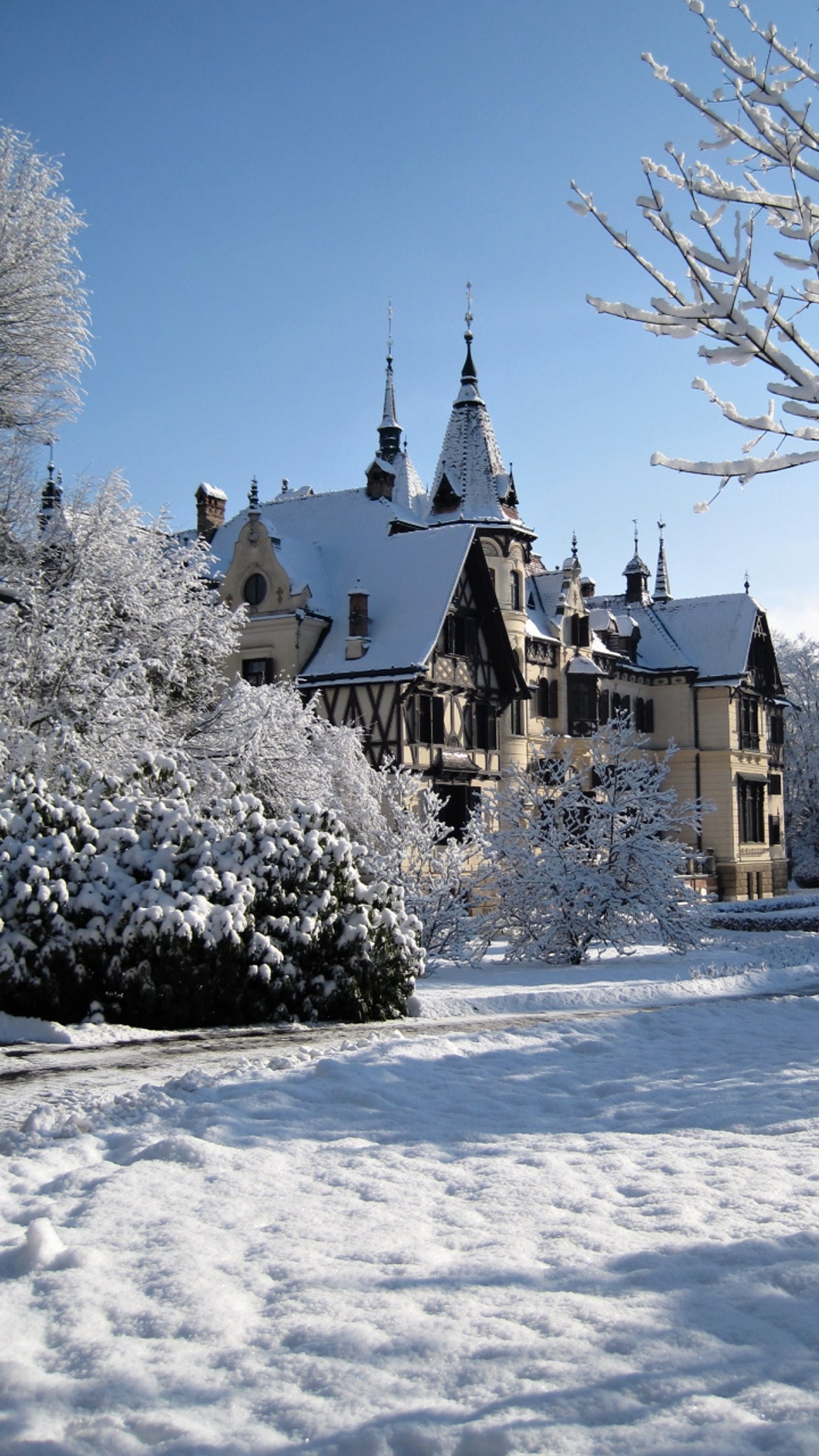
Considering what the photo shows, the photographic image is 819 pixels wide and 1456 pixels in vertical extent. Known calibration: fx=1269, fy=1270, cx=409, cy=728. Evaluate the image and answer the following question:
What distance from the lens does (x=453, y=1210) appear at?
18.6ft

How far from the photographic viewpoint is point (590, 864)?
2006cm

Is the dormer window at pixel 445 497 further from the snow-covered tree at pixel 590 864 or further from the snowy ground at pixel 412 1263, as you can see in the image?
the snowy ground at pixel 412 1263

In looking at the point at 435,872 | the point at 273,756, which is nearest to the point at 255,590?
the point at 273,756

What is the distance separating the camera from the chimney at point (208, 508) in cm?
4209

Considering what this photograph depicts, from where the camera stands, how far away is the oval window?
36.3 metres

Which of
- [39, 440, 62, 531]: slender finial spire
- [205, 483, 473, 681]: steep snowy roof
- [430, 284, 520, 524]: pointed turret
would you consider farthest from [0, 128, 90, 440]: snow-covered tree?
[430, 284, 520, 524]: pointed turret

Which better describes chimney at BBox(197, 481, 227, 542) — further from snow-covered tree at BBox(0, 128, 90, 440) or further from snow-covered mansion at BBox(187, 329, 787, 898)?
snow-covered tree at BBox(0, 128, 90, 440)

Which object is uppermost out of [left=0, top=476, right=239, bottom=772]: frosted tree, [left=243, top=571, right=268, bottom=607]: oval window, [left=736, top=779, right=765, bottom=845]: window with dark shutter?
[left=243, top=571, right=268, bottom=607]: oval window

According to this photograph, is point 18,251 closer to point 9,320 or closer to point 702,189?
point 9,320

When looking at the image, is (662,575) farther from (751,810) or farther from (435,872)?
(435,872)

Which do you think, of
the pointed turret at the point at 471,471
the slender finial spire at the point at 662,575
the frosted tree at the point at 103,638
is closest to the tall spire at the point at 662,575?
the slender finial spire at the point at 662,575

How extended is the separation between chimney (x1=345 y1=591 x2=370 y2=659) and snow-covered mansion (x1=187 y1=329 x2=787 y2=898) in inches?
1.8

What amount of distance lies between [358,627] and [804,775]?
101 feet

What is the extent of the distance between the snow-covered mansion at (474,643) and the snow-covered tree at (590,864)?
5.22 metres
